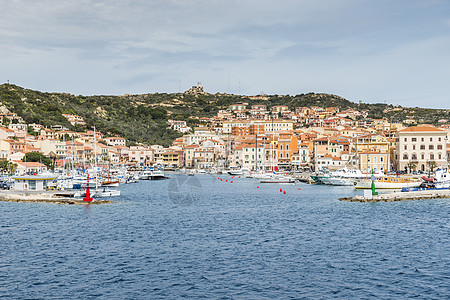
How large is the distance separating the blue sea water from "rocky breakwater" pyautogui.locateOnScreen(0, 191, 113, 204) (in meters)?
3.37

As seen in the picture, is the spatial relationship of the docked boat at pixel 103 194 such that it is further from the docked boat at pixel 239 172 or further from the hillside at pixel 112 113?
the hillside at pixel 112 113

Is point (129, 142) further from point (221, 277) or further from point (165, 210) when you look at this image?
point (221, 277)

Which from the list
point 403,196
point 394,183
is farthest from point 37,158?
point 403,196

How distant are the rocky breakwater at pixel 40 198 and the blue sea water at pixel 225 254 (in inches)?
133

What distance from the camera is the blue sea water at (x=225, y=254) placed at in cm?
1588

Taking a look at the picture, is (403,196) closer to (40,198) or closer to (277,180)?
(40,198)

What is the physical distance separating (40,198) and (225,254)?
2342cm

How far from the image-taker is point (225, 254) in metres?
20.6

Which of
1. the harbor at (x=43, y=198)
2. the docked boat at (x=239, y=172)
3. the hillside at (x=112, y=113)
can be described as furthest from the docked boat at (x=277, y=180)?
the hillside at (x=112, y=113)

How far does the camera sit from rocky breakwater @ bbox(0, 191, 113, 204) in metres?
38.3

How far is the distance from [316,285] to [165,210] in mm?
21174

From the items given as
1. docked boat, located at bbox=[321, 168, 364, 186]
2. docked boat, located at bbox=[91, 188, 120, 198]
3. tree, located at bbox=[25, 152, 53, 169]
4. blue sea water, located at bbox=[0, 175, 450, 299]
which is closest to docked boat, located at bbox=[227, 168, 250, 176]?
docked boat, located at bbox=[321, 168, 364, 186]

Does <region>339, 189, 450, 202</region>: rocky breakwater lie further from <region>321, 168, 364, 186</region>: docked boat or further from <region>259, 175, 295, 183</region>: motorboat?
<region>259, 175, 295, 183</region>: motorboat

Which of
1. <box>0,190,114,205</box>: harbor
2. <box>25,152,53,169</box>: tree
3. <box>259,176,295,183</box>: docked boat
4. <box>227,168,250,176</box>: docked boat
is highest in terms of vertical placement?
<box>25,152,53,169</box>: tree
